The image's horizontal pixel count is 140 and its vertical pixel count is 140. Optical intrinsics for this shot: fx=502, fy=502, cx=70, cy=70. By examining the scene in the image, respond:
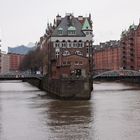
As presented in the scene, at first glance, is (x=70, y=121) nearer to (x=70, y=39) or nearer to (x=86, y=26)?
(x=70, y=39)

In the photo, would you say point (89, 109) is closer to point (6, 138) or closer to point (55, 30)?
point (6, 138)

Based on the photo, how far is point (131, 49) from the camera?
18750 centimetres

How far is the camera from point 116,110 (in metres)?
63.3

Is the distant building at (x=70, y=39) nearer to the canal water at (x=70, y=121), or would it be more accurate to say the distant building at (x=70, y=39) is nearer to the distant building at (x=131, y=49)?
the canal water at (x=70, y=121)

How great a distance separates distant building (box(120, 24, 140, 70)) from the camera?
182 m

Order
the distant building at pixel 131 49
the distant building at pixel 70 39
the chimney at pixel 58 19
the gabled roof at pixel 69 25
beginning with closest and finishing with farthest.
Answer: the distant building at pixel 70 39, the gabled roof at pixel 69 25, the chimney at pixel 58 19, the distant building at pixel 131 49

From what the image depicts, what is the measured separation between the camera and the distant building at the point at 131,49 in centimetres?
18238

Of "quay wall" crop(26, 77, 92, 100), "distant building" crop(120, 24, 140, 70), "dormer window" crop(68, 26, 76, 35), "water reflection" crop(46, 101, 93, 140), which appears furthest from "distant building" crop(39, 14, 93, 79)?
"distant building" crop(120, 24, 140, 70)

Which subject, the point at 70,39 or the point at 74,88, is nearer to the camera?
the point at 74,88

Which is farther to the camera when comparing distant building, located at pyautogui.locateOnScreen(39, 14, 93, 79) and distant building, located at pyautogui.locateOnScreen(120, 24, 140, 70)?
distant building, located at pyautogui.locateOnScreen(120, 24, 140, 70)

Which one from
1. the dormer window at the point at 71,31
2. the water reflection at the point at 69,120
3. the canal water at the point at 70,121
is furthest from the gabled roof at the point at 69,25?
the canal water at the point at 70,121

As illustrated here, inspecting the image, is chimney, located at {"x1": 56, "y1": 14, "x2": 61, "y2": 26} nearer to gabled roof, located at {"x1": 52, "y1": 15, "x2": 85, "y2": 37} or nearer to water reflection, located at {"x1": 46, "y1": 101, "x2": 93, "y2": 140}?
gabled roof, located at {"x1": 52, "y1": 15, "x2": 85, "y2": 37}

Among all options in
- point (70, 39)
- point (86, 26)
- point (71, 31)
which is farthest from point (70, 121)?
point (86, 26)

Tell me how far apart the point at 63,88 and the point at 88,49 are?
31743 millimetres
